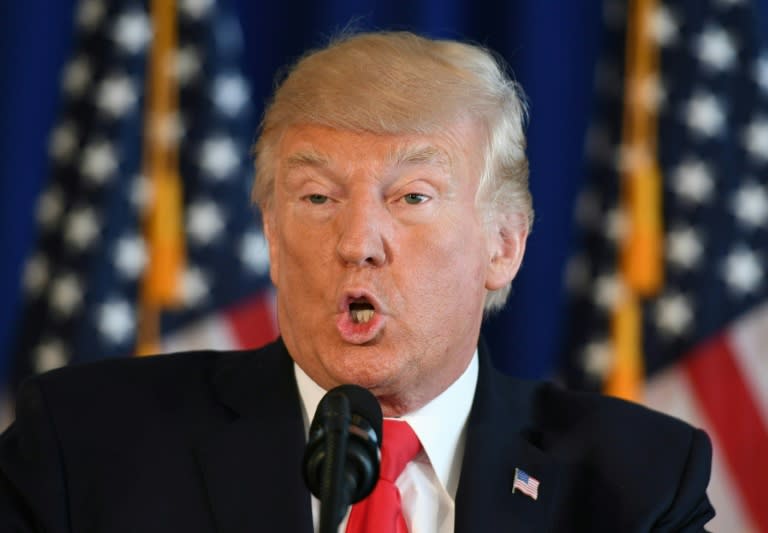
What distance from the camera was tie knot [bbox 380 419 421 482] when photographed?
86.5 inches

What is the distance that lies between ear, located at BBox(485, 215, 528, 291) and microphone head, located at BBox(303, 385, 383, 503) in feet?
2.93

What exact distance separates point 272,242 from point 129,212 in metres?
1.65

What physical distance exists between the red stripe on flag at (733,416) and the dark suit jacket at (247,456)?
132 cm

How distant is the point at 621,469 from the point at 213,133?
2061 mm

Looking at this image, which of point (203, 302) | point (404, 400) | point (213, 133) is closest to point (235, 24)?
point (213, 133)

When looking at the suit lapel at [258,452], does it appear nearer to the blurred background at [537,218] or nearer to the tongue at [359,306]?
the tongue at [359,306]

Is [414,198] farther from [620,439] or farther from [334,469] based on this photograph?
[334,469]

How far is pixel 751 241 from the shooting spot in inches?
148

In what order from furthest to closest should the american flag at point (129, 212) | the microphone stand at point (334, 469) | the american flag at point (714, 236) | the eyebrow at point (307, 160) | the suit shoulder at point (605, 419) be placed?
the american flag at point (129, 212)
the american flag at point (714, 236)
the suit shoulder at point (605, 419)
the eyebrow at point (307, 160)
the microphone stand at point (334, 469)

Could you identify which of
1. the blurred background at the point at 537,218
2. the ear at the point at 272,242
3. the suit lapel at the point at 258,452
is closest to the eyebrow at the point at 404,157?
the ear at the point at 272,242

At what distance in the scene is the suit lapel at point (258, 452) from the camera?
6.94 feet

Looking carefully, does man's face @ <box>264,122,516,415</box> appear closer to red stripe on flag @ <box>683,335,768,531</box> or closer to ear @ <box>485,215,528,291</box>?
ear @ <box>485,215,528,291</box>

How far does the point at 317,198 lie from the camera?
7.29ft

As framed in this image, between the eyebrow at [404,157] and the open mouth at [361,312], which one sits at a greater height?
the eyebrow at [404,157]
